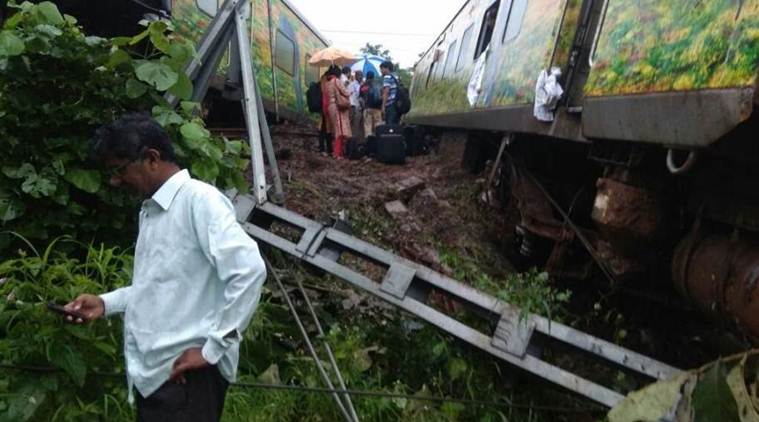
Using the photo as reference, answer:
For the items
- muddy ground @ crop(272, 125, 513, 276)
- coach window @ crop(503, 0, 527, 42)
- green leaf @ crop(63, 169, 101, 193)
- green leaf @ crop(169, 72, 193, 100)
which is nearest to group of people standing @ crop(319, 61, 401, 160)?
muddy ground @ crop(272, 125, 513, 276)

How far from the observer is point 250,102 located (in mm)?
4848

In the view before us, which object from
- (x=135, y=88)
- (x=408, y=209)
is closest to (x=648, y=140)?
(x=135, y=88)

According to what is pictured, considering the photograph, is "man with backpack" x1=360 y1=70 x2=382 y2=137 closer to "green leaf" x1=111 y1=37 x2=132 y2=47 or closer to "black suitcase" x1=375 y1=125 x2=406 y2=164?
"black suitcase" x1=375 y1=125 x2=406 y2=164

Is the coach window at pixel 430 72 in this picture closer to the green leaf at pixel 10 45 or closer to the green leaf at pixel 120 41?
the green leaf at pixel 120 41

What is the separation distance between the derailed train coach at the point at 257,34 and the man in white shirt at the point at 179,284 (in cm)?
405

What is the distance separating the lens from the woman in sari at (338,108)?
9719 mm

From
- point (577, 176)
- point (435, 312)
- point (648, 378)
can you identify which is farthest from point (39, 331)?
point (577, 176)

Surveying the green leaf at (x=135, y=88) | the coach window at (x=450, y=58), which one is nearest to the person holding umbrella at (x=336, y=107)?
the coach window at (x=450, y=58)

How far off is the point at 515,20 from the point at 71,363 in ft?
16.1

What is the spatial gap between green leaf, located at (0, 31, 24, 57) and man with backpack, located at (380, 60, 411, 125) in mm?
9070

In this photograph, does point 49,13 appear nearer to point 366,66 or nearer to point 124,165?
point 124,165

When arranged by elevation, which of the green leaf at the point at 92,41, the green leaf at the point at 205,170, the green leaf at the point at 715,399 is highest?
the green leaf at the point at 92,41

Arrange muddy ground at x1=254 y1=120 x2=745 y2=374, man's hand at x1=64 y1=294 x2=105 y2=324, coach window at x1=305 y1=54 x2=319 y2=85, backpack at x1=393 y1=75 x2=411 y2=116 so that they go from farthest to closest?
1. coach window at x1=305 y1=54 x2=319 y2=85
2. backpack at x1=393 y1=75 x2=411 y2=116
3. muddy ground at x1=254 y1=120 x2=745 y2=374
4. man's hand at x1=64 y1=294 x2=105 y2=324

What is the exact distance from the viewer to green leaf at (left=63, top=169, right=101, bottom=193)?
131 inches
